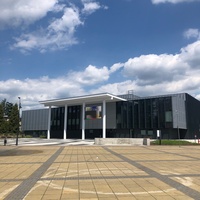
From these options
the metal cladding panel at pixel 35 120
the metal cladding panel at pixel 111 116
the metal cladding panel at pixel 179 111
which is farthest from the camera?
the metal cladding panel at pixel 35 120

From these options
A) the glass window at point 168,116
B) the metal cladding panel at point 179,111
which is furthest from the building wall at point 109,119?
the metal cladding panel at point 179,111

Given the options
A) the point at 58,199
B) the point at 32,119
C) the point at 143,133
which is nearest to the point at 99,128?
the point at 143,133

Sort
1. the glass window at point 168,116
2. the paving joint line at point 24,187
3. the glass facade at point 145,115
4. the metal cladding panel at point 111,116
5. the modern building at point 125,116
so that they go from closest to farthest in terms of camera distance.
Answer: the paving joint line at point 24,187, the glass window at point 168,116, the glass facade at point 145,115, the modern building at point 125,116, the metal cladding panel at point 111,116

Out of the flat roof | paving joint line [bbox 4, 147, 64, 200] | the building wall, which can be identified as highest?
the flat roof

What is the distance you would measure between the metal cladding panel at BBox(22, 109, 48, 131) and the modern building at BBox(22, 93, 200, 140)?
9177 millimetres

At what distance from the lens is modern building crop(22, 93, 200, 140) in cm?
5584

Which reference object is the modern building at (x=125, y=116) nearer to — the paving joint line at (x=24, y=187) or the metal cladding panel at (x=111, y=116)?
the metal cladding panel at (x=111, y=116)

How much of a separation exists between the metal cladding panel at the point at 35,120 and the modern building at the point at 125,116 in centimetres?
918

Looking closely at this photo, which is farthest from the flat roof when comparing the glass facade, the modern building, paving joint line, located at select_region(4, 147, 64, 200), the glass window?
paving joint line, located at select_region(4, 147, 64, 200)

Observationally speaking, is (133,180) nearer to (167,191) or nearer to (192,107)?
(167,191)

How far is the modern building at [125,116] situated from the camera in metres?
55.8

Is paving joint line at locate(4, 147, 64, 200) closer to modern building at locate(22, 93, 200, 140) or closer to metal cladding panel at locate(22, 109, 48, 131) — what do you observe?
modern building at locate(22, 93, 200, 140)

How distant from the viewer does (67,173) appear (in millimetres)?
11477

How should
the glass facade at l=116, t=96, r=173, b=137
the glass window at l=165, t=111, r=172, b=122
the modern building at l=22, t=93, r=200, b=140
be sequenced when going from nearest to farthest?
the glass window at l=165, t=111, r=172, b=122
the glass facade at l=116, t=96, r=173, b=137
the modern building at l=22, t=93, r=200, b=140
